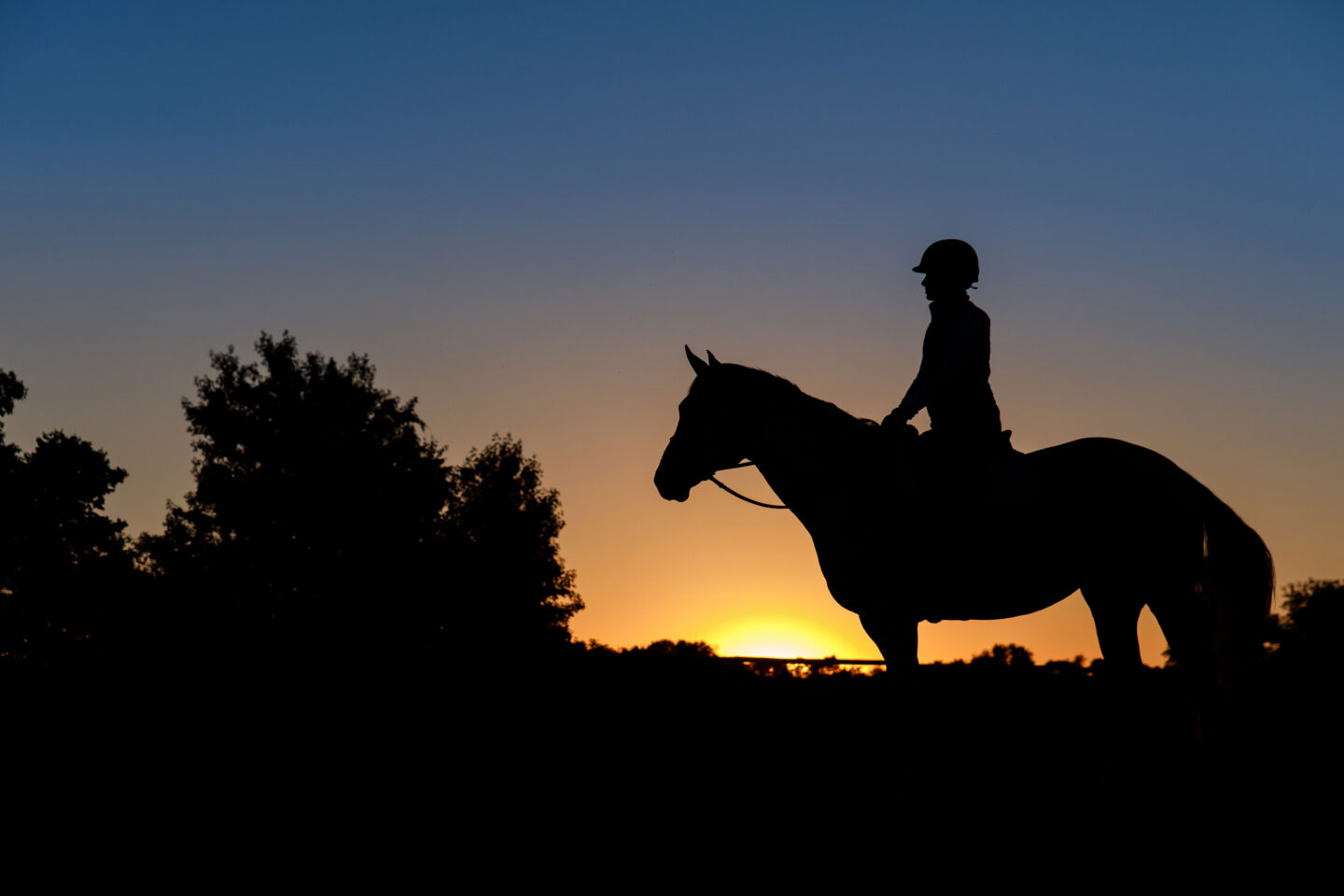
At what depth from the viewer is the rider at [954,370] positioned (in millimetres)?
7684

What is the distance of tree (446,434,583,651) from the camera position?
39.1m

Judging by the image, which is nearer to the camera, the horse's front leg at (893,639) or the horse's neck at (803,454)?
the horse's front leg at (893,639)

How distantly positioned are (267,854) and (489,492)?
36.8m

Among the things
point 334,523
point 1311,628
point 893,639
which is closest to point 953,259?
point 893,639

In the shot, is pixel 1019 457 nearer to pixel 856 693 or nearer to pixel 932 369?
pixel 932 369

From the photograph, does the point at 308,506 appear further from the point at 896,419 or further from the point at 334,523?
the point at 896,419

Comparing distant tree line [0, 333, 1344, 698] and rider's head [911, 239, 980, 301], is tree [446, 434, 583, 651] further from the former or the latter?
rider's head [911, 239, 980, 301]

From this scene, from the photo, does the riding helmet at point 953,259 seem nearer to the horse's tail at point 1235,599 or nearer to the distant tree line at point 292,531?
the horse's tail at point 1235,599

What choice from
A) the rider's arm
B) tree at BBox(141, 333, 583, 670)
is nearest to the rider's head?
the rider's arm

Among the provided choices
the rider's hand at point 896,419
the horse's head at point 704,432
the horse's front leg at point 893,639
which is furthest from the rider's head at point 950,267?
the horse's front leg at point 893,639

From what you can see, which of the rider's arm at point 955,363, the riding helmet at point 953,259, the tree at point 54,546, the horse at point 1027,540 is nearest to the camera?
the horse at point 1027,540

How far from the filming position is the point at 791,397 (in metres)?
8.35

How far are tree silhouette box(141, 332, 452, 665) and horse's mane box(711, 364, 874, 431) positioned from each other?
27512mm

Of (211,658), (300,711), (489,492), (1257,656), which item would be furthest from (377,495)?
(1257,656)
